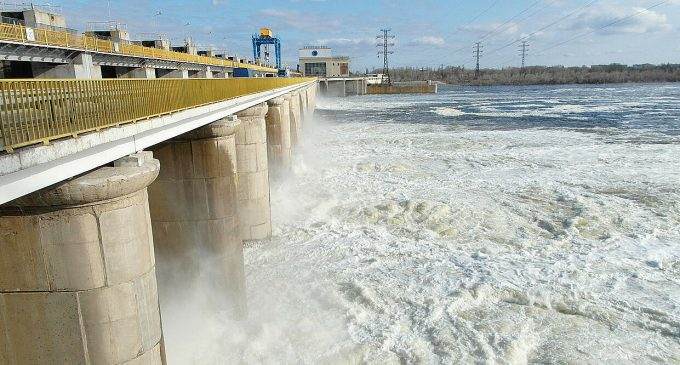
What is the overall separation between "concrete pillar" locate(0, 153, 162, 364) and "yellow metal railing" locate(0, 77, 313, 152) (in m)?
0.76

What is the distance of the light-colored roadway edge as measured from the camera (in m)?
5.21

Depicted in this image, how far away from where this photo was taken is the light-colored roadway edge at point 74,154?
205 inches

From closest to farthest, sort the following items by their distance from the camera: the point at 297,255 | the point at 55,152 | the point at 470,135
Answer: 1. the point at 55,152
2. the point at 297,255
3. the point at 470,135

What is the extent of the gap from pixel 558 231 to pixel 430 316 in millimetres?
8173

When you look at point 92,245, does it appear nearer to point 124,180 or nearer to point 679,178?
point 124,180

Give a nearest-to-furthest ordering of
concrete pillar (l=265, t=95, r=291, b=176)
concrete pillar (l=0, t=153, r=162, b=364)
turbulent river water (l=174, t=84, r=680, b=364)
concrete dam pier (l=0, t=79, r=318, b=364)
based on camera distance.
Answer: concrete dam pier (l=0, t=79, r=318, b=364) → concrete pillar (l=0, t=153, r=162, b=364) → turbulent river water (l=174, t=84, r=680, b=364) → concrete pillar (l=265, t=95, r=291, b=176)

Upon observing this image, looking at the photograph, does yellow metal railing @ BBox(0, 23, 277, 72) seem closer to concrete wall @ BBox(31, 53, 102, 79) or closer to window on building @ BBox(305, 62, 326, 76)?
concrete wall @ BBox(31, 53, 102, 79)

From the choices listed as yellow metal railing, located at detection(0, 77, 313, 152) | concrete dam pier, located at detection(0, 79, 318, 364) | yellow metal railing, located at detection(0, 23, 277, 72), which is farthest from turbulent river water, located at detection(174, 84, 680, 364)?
yellow metal railing, located at detection(0, 23, 277, 72)

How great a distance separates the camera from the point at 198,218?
12.6 metres

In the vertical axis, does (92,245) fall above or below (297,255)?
above

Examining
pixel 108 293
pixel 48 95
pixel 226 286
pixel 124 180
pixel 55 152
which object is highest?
pixel 48 95

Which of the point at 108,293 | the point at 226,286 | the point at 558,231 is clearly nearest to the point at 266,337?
the point at 226,286

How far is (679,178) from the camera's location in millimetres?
25328

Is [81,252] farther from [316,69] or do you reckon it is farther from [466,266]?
[316,69]
